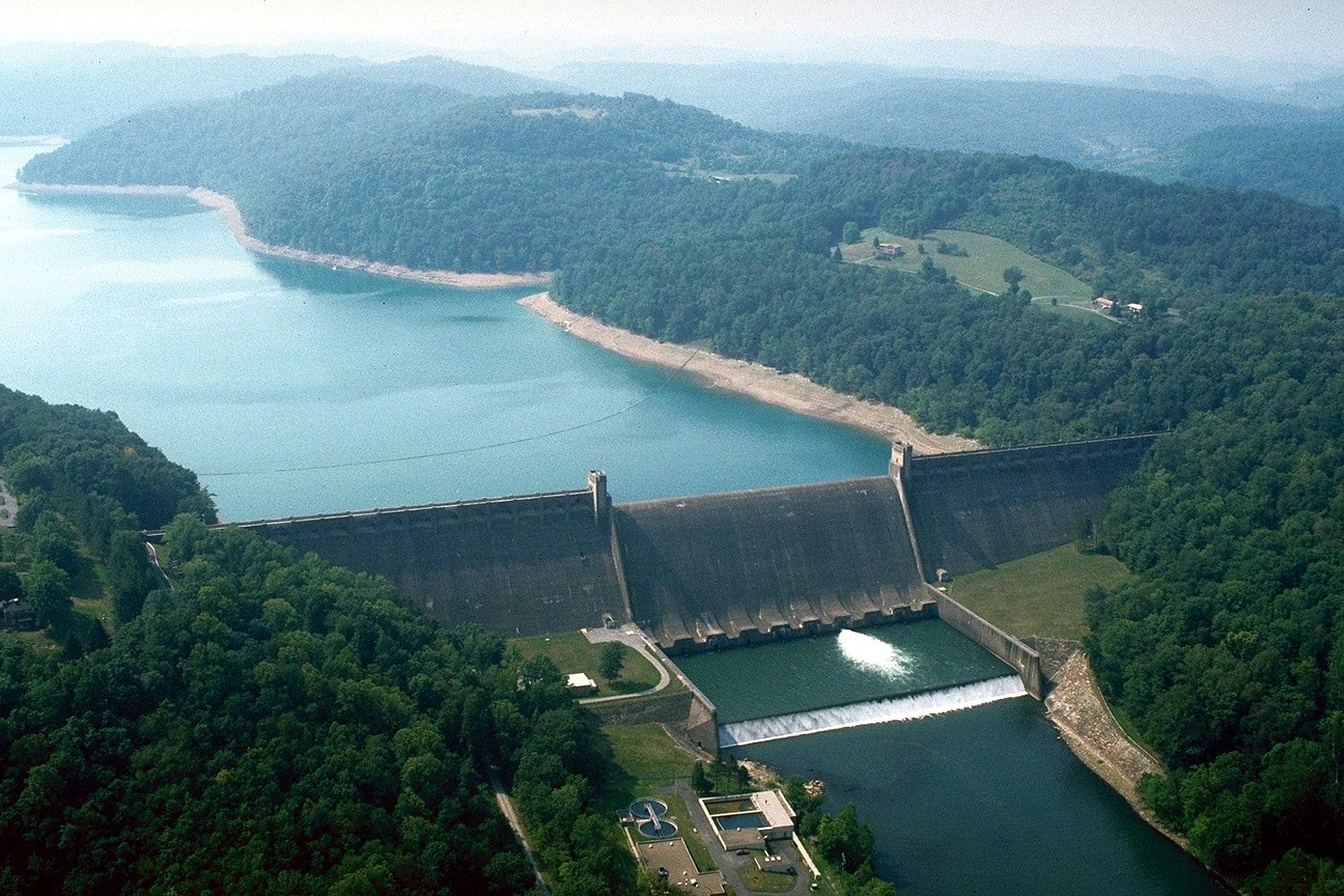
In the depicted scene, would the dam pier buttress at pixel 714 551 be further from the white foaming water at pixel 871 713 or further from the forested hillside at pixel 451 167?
the forested hillside at pixel 451 167

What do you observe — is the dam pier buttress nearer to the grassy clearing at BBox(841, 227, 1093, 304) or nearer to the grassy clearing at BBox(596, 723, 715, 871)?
the grassy clearing at BBox(596, 723, 715, 871)

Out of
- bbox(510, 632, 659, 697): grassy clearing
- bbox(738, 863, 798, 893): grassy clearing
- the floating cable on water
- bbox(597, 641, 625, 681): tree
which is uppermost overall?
bbox(597, 641, 625, 681): tree

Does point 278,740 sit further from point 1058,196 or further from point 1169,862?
point 1058,196

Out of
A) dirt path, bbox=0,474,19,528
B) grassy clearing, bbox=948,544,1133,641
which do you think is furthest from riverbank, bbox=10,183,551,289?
dirt path, bbox=0,474,19,528

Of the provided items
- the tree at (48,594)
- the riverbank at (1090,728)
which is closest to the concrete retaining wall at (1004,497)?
the riverbank at (1090,728)

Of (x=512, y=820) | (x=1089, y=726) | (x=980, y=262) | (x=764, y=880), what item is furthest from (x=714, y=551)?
(x=980, y=262)

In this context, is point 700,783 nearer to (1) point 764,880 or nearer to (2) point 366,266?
(1) point 764,880

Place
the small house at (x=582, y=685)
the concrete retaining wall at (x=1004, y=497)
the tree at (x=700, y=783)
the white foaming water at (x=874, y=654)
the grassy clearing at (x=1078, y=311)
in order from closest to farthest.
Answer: the tree at (x=700, y=783)
the small house at (x=582, y=685)
the white foaming water at (x=874, y=654)
the concrete retaining wall at (x=1004, y=497)
the grassy clearing at (x=1078, y=311)
